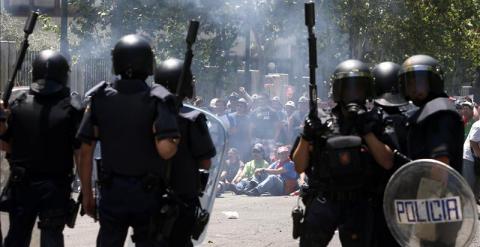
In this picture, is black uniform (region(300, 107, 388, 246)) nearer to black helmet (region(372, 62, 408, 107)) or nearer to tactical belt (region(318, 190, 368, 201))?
tactical belt (region(318, 190, 368, 201))

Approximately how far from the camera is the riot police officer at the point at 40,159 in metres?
5.95

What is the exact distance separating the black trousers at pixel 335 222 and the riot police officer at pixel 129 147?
0.97 metres

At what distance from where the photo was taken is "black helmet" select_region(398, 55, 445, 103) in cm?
585

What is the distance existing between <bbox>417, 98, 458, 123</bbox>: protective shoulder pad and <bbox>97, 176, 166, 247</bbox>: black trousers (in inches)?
60.5

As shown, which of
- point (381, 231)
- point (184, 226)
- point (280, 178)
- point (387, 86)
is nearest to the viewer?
point (184, 226)

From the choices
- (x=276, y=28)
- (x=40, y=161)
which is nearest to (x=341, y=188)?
(x=40, y=161)

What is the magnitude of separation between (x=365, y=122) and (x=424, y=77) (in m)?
0.43

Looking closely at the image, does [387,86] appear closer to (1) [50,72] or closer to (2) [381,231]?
(2) [381,231]

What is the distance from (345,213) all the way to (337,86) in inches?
29.3

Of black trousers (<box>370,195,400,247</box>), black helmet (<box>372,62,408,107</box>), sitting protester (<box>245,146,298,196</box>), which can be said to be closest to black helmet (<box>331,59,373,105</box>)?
black helmet (<box>372,62,408,107</box>)

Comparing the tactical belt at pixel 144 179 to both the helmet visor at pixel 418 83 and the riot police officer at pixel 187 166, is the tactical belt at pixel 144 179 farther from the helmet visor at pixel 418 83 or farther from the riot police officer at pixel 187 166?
the helmet visor at pixel 418 83

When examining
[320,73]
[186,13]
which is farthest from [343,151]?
[320,73]

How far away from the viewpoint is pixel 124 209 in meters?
5.34

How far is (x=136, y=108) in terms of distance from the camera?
534 cm
